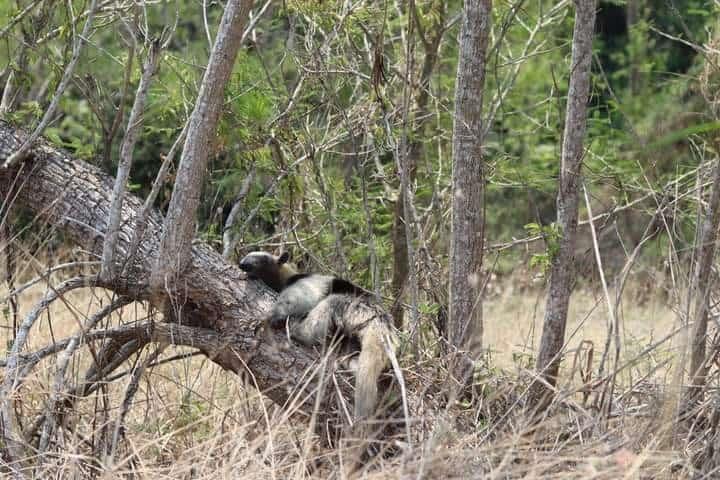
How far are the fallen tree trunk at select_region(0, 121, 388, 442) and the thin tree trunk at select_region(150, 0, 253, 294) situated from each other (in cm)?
13

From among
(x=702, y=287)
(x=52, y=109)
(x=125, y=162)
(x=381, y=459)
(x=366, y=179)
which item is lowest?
(x=381, y=459)

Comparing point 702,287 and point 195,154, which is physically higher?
point 195,154

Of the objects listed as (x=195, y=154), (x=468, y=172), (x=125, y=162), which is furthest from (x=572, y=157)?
(x=125, y=162)

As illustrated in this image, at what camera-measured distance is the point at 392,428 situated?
4801 millimetres

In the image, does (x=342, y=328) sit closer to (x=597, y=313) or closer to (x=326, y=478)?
(x=326, y=478)

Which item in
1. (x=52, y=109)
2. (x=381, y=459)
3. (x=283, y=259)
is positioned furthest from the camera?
(x=283, y=259)

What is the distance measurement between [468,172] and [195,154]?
4.40ft

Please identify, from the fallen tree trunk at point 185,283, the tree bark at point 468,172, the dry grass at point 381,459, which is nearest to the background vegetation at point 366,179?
the dry grass at point 381,459

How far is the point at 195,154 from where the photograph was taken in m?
4.66

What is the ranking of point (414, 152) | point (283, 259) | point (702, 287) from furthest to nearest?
point (414, 152) → point (283, 259) → point (702, 287)

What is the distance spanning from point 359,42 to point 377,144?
4.94 feet

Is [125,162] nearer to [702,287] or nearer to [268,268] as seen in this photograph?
[268,268]

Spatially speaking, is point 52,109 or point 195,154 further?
point 52,109

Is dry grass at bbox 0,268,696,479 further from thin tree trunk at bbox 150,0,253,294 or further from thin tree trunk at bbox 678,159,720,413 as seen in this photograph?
thin tree trunk at bbox 150,0,253,294
